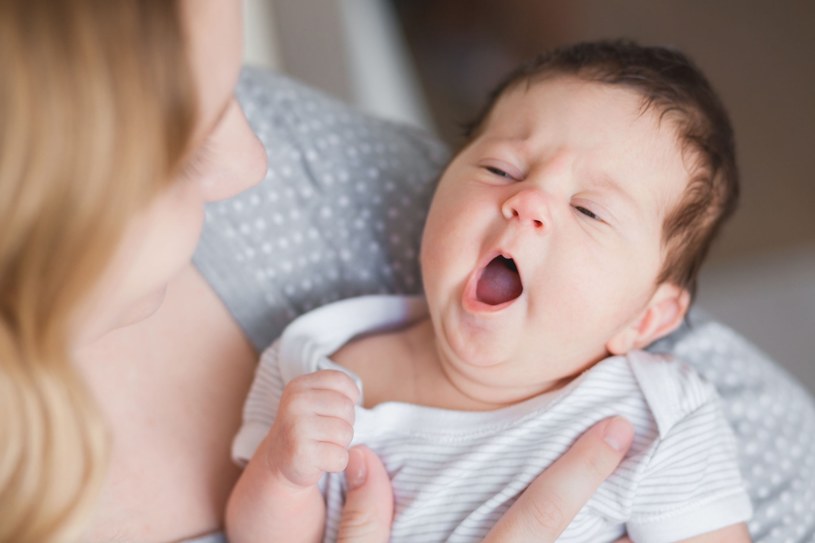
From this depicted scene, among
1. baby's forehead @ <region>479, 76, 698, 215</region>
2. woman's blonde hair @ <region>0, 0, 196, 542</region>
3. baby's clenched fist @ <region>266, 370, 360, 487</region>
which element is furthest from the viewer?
baby's forehead @ <region>479, 76, 698, 215</region>

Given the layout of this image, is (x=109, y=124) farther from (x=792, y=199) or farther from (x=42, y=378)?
(x=792, y=199)

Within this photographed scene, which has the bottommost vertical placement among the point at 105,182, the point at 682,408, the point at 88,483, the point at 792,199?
the point at 792,199

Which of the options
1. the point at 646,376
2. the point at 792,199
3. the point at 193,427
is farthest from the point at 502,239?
the point at 792,199

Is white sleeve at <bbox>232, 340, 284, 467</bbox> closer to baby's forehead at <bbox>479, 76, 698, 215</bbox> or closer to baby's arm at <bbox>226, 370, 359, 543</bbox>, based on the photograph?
baby's arm at <bbox>226, 370, 359, 543</bbox>

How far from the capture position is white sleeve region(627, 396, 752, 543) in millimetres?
897

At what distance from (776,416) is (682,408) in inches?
9.4

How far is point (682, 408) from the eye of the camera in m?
0.95

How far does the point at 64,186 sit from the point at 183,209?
0.42ft

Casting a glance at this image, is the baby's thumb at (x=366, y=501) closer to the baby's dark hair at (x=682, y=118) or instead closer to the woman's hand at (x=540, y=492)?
the woman's hand at (x=540, y=492)

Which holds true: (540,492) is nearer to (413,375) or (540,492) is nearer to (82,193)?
(413,375)

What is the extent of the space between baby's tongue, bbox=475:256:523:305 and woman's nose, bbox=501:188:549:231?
0.24 ft

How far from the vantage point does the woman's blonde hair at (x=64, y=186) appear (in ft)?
1.77

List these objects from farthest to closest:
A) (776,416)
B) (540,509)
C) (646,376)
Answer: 1. (776,416)
2. (646,376)
3. (540,509)

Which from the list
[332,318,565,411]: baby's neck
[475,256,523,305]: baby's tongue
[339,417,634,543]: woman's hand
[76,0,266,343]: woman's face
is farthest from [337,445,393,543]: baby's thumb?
[76,0,266,343]: woman's face
